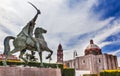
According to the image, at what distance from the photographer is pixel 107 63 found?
57.4 metres

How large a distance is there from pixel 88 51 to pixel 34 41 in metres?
48.4

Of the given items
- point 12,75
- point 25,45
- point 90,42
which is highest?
point 90,42

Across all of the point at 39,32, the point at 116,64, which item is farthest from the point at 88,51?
the point at 39,32

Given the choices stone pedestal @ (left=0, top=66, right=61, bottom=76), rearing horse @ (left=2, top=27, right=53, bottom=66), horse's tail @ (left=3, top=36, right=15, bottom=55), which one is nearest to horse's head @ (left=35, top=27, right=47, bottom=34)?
rearing horse @ (left=2, top=27, right=53, bottom=66)

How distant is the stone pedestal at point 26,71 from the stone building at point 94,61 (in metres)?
45.1

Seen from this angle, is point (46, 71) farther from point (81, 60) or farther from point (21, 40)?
point (81, 60)

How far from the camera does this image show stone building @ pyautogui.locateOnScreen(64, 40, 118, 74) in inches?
2251

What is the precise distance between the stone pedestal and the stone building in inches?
1774

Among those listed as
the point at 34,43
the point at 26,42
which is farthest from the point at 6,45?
the point at 34,43

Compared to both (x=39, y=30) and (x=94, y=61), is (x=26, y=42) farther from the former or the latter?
(x=94, y=61)

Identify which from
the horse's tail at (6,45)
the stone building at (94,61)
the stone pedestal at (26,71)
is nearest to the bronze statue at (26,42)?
the horse's tail at (6,45)

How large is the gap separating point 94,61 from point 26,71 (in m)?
48.0

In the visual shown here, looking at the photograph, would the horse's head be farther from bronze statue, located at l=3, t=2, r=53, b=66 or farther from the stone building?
the stone building

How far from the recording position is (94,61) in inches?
2280
